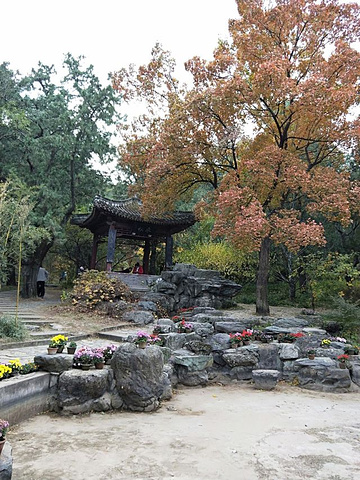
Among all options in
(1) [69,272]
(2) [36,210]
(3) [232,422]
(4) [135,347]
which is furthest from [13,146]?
(3) [232,422]

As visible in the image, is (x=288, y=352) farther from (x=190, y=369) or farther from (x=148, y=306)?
(x=148, y=306)

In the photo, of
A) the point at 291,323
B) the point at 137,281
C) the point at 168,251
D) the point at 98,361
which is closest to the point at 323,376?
the point at 291,323

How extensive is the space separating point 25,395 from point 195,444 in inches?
78.0

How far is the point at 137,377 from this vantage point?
511 centimetres

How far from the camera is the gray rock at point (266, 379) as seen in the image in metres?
6.75

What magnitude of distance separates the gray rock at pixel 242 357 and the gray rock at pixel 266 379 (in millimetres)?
513

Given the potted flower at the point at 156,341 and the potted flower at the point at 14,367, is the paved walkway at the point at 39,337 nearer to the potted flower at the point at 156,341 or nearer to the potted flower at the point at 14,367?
the potted flower at the point at 14,367

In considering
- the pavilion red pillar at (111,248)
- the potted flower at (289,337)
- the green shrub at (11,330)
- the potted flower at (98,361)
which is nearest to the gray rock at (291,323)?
the potted flower at (289,337)

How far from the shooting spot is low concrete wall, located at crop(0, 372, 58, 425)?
394 cm

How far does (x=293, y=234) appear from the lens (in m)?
9.24

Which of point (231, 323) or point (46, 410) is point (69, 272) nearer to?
point (231, 323)

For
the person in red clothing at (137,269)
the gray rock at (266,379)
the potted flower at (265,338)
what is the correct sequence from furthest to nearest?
1. the person in red clothing at (137,269)
2. the potted flower at (265,338)
3. the gray rock at (266,379)

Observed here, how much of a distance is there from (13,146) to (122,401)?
11.9 meters

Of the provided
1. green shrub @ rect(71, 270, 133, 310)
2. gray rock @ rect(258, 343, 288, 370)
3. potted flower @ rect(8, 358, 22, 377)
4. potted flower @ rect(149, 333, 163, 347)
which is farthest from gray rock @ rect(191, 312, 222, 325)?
potted flower @ rect(8, 358, 22, 377)
